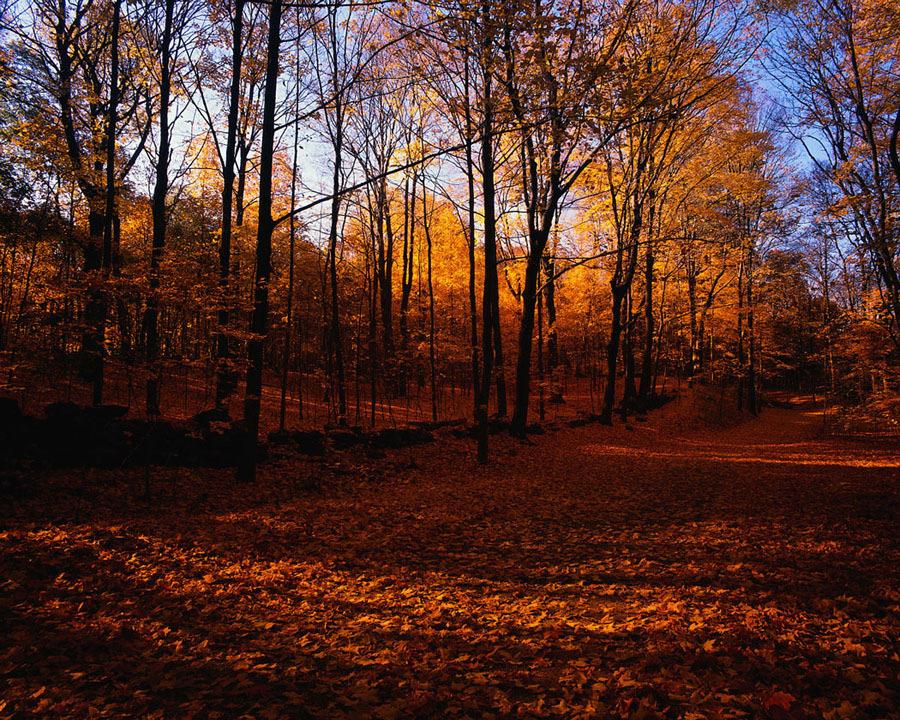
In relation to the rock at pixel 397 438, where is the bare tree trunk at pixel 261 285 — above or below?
above

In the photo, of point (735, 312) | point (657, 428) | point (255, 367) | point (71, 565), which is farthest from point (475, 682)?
point (735, 312)

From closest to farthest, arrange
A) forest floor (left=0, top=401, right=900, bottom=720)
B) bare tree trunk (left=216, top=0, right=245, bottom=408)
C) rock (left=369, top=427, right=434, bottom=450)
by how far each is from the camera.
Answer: forest floor (left=0, top=401, right=900, bottom=720)
bare tree trunk (left=216, top=0, right=245, bottom=408)
rock (left=369, top=427, right=434, bottom=450)

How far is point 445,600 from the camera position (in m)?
4.61

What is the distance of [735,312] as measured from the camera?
26.7 meters


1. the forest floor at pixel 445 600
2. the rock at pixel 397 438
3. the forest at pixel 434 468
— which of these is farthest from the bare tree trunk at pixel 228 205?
the rock at pixel 397 438

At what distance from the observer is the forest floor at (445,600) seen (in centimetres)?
292

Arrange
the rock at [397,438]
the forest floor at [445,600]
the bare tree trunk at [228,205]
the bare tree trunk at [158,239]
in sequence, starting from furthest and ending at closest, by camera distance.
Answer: the rock at [397,438] < the bare tree trunk at [228,205] < the bare tree trunk at [158,239] < the forest floor at [445,600]

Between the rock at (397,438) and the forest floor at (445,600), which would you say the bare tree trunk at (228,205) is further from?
the rock at (397,438)

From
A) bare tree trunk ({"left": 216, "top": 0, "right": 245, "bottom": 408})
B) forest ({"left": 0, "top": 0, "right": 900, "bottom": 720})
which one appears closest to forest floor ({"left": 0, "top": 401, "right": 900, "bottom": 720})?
forest ({"left": 0, "top": 0, "right": 900, "bottom": 720})

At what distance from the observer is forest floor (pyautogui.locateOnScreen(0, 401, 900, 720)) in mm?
2924

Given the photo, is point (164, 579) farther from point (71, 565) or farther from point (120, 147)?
point (120, 147)

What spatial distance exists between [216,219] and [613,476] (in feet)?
72.1

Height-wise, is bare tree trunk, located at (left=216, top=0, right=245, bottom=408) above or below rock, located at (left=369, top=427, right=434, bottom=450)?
above

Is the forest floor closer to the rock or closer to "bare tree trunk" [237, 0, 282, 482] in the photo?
"bare tree trunk" [237, 0, 282, 482]
